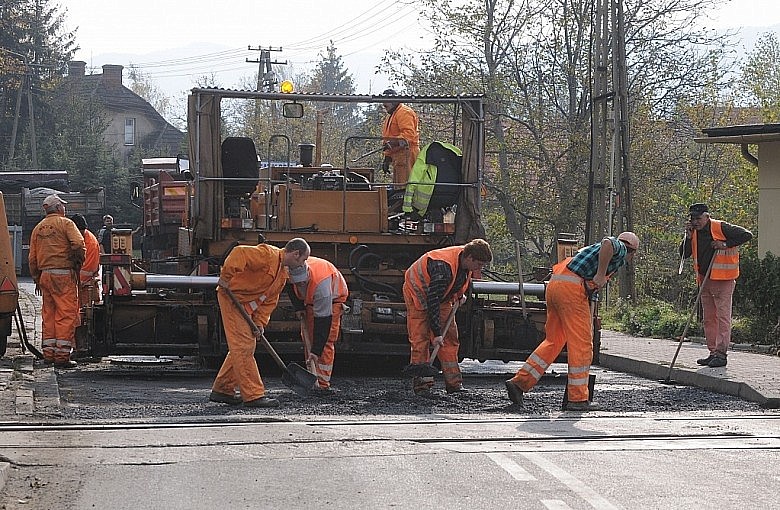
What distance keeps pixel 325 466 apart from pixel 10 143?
5368 cm

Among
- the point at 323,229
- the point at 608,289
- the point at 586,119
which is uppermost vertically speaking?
the point at 586,119

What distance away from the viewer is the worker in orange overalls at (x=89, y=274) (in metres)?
13.1

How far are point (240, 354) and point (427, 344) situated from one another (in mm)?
1867

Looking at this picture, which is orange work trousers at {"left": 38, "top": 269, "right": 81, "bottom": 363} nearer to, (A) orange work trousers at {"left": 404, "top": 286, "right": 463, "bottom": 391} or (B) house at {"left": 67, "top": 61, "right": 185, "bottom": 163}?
(A) orange work trousers at {"left": 404, "top": 286, "right": 463, "bottom": 391}

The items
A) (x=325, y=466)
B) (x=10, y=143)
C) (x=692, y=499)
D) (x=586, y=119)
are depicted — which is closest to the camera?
(x=692, y=499)

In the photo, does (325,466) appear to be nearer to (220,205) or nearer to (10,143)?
(220,205)

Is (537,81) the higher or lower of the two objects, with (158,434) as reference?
higher

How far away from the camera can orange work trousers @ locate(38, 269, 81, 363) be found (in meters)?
13.0

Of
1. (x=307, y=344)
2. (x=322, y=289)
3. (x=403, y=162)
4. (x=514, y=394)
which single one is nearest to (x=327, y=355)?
(x=307, y=344)

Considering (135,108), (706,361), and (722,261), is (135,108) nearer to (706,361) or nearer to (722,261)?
(722,261)

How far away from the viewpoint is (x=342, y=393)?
1081cm

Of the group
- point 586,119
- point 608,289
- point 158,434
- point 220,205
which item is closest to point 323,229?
point 220,205

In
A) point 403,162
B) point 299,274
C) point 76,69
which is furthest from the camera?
point 76,69

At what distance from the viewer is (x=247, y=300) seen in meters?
9.85
